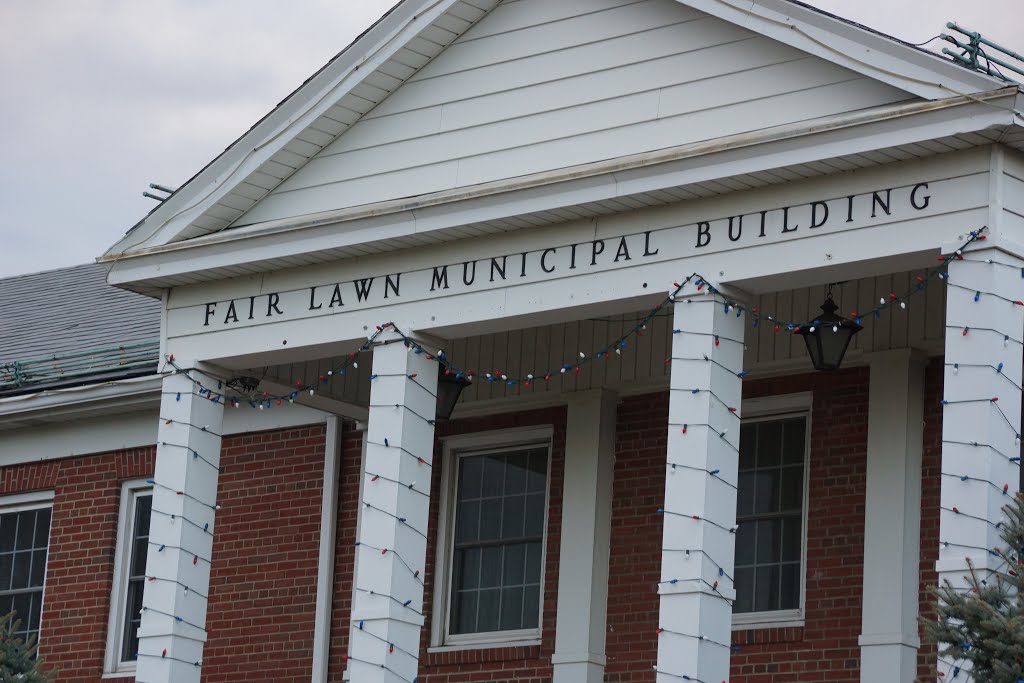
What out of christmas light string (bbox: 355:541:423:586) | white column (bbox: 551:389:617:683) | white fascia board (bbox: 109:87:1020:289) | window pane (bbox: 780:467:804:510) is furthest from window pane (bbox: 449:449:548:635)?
white fascia board (bbox: 109:87:1020:289)

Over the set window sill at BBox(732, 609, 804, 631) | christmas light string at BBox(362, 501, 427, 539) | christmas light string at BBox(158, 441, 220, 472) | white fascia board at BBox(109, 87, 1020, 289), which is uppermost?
white fascia board at BBox(109, 87, 1020, 289)

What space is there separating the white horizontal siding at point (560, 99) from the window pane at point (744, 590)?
3.75 meters

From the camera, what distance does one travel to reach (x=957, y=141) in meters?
11.0

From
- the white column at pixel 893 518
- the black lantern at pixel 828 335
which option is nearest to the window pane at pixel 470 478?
the white column at pixel 893 518

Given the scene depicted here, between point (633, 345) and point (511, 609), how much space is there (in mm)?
2512

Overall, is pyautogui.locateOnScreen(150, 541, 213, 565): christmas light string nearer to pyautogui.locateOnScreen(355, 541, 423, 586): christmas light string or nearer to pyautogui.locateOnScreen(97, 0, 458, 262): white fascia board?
pyautogui.locateOnScreen(355, 541, 423, 586): christmas light string

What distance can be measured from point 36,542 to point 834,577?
8.85 m

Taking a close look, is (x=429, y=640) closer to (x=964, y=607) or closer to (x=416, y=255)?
(x=416, y=255)

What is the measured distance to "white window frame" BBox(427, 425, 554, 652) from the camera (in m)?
15.5

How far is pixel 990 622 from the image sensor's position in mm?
9633

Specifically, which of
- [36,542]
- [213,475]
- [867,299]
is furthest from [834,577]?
[36,542]

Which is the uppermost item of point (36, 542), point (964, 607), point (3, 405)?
point (3, 405)

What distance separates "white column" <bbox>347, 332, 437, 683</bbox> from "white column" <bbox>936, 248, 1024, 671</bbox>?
13.4ft

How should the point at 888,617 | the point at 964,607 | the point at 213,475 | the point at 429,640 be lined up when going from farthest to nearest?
the point at 429,640 → the point at 213,475 → the point at 888,617 → the point at 964,607
